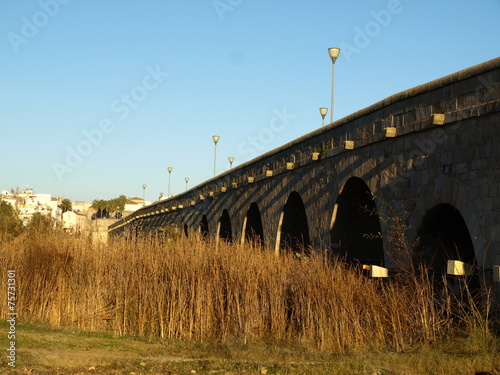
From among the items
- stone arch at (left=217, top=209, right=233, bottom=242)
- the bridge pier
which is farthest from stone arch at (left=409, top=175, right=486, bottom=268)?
stone arch at (left=217, top=209, right=233, bottom=242)

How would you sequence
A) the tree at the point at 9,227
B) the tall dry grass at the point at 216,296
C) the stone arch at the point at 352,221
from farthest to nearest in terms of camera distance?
the tree at the point at 9,227 < the stone arch at the point at 352,221 < the tall dry grass at the point at 216,296

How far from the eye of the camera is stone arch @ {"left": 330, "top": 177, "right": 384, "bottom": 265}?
12781mm

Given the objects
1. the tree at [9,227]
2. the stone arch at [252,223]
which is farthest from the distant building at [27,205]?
the stone arch at [252,223]

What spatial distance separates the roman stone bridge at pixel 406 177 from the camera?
8.41 meters

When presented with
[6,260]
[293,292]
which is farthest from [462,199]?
[6,260]

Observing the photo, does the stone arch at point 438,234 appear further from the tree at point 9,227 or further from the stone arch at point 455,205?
the tree at point 9,227

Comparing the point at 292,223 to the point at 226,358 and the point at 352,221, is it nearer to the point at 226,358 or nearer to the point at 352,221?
the point at 352,221

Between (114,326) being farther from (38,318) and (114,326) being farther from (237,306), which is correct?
(237,306)

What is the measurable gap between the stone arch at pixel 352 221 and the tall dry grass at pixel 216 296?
76.4 inches

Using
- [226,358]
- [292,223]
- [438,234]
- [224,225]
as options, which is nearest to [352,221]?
[438,234]

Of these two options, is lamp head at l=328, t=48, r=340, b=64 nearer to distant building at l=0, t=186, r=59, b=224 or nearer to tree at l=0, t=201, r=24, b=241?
tree at l=0, t=201, r=24, b=241

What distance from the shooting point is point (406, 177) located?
10.1 metres

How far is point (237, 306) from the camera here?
9.88 meters

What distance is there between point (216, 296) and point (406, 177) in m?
3.31
